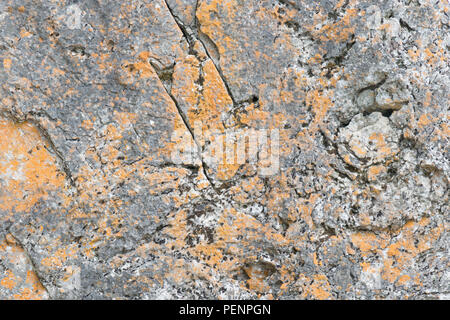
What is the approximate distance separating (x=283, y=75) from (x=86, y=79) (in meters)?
0.83

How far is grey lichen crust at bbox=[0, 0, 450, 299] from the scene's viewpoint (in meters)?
1.78

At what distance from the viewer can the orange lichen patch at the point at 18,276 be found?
1.78 meters

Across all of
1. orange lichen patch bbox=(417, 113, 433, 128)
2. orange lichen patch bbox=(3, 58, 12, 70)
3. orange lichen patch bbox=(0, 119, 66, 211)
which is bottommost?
orange lichen patch bbox=(0, 119, 66, 211)

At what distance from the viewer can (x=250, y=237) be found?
6.02ft

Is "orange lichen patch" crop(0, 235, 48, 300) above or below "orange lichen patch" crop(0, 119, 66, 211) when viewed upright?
below

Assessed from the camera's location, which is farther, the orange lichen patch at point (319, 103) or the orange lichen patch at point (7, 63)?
the orange lichen patch at point (319, 103)

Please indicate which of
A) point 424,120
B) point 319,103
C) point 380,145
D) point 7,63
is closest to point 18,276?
point 7,63

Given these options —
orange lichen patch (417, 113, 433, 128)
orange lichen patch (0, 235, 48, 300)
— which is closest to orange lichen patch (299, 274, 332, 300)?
orange lichen patch (417, 113, 433, 128)

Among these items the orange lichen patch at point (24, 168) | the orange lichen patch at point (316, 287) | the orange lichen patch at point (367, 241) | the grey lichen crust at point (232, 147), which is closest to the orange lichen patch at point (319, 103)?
the grey lichen crust at point (232, 147)

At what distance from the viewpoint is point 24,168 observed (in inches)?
70.1

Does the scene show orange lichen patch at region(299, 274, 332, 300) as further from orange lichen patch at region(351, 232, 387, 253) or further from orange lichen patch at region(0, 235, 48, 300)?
orange lichen patch at region(0, 235, 48, 300)

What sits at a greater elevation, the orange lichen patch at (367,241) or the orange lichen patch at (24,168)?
the orange lichen patch at (24,168)

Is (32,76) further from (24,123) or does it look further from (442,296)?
(442,296)

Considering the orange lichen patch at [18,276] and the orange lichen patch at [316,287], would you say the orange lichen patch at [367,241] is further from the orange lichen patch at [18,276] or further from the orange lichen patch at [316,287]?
the orange lichen patch at [18,276]
